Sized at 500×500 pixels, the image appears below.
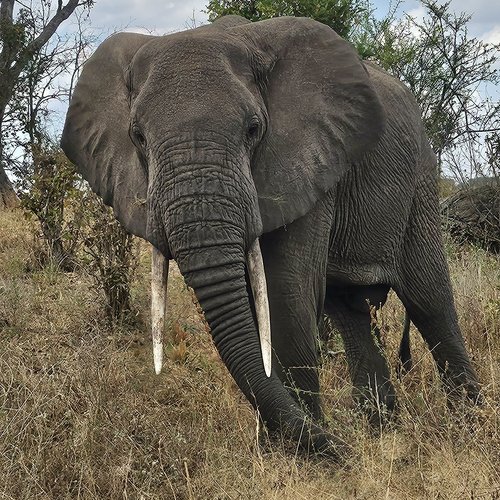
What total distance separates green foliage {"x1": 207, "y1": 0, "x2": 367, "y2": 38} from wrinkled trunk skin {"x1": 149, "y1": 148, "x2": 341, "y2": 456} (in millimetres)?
8651

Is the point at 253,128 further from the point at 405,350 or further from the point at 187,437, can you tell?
the point at 405,350

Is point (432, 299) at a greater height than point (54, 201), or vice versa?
point (54, 201)

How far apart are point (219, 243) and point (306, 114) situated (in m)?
0.97

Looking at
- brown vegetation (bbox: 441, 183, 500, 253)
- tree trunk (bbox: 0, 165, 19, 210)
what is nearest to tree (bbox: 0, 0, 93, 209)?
tree trunk (bbox: 0, 165, 19, 210)

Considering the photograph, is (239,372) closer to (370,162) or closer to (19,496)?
(19,496)

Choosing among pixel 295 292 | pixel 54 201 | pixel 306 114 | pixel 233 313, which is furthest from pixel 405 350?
pixel 54 201

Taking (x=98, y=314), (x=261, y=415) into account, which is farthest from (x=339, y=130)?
(x=98, y=314)

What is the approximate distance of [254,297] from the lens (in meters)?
3.66

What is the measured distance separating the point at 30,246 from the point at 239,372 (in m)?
5.27

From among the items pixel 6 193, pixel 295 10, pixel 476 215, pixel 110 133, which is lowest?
pixel 110 133

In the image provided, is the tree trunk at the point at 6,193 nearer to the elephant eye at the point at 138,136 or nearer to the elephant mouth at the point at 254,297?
the elephant eye at the point at 138,136

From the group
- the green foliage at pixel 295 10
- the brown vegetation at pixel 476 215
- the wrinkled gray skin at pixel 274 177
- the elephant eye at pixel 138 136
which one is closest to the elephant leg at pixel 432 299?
the wrinkled gray skin at pixel 274 177

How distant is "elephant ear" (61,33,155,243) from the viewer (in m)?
3.94

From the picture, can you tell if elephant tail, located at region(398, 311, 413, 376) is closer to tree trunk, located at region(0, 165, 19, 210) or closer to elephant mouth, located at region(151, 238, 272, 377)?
elephant mouth, located at region(151, 238, 272, 377)
